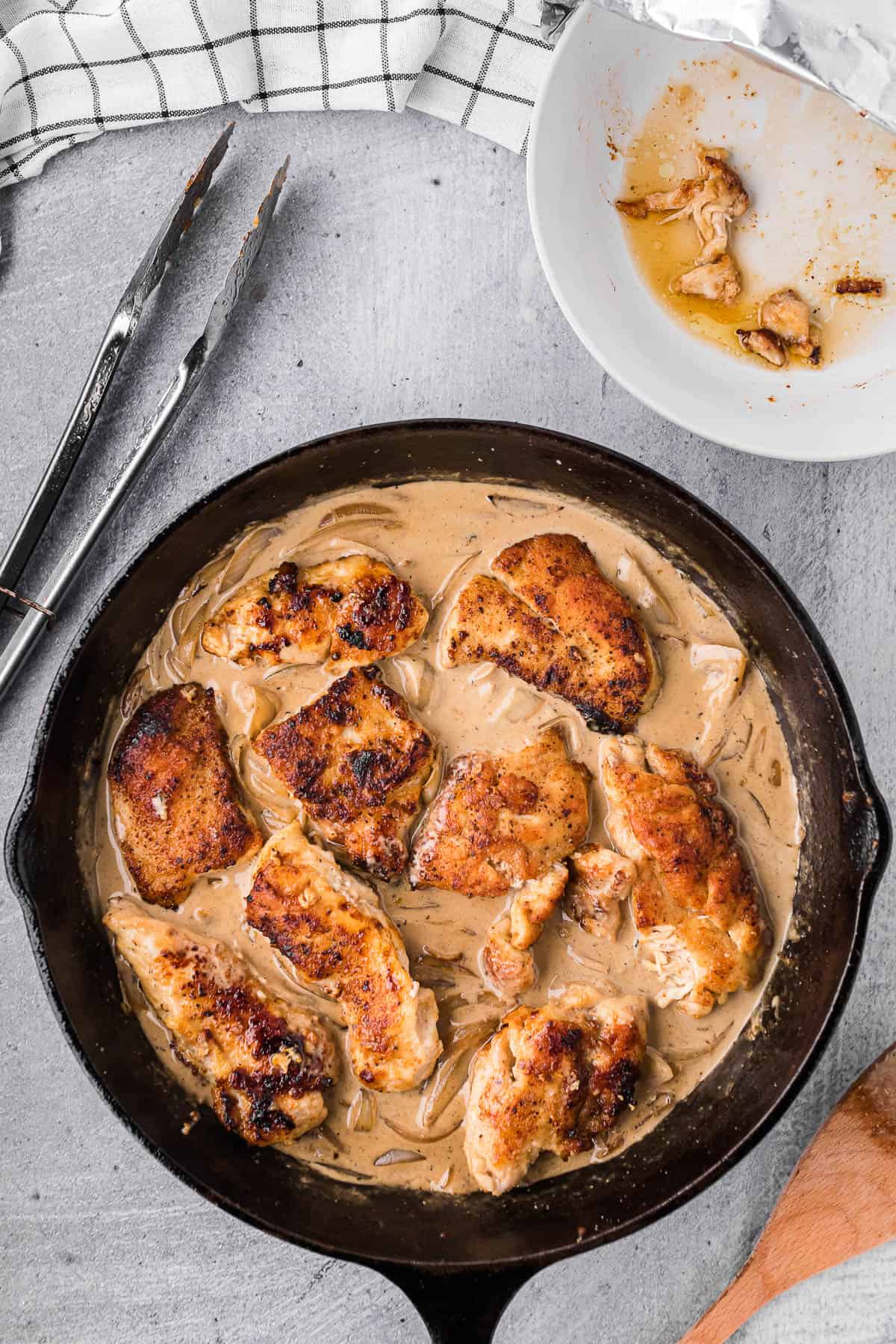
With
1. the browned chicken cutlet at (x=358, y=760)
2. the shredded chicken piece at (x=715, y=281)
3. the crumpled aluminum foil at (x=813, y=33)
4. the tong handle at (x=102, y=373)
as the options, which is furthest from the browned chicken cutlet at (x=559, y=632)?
the crumpled aluminum foil at (x=813, y=33)

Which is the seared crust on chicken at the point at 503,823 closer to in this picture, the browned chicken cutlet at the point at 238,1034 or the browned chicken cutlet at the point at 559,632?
the browned chicken cutlet at the point at 559,632

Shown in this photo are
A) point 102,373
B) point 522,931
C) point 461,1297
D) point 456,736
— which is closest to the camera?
point 461,1297

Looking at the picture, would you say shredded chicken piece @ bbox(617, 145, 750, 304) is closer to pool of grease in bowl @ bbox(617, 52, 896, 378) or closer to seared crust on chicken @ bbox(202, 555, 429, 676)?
pool of grease in bowl @ bbox(617, 52, 896, 378)

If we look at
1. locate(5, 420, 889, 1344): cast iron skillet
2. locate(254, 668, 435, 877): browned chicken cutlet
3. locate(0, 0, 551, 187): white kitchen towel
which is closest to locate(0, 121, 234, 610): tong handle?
locate(0, 0, 551, 187): white kitchen towel

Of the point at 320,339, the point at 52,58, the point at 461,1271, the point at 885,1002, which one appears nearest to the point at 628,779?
the point at 885,1002

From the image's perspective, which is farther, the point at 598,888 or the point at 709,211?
the point at 709,211

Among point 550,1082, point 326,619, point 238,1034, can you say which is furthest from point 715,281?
point 238,1034

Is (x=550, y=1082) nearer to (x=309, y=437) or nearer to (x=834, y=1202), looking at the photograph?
(x=834, y=1202)
